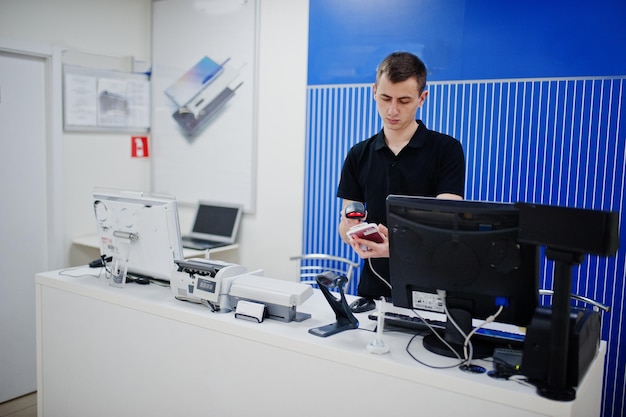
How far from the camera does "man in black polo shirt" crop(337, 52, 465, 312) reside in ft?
7.93

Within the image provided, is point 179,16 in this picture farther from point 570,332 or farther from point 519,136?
point 570,332

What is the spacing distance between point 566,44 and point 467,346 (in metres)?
1.88

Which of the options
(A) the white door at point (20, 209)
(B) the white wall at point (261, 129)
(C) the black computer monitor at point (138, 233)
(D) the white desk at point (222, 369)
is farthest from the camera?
(B) the white wall at point (261, 129)

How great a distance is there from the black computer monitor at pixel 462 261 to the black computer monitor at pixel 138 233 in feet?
3.54

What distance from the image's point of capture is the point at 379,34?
360 cm

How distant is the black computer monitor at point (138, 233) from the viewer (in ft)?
8.39

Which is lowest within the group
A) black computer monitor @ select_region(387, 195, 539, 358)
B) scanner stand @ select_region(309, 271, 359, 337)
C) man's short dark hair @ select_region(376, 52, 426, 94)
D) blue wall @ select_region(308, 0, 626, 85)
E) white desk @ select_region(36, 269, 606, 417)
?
white desk @ select_region(36, 269, 606, 417)

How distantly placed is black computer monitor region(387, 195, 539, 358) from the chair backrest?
5.50 ft

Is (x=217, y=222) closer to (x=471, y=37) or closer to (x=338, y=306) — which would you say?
(x=471, y=37)

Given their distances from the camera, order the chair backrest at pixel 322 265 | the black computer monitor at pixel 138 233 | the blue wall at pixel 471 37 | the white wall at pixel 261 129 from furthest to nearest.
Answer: the white wall at pixel 261 129, the chair backrest at pixel 322 265, the blue wall at pixel 471 37, the black computer monitor at pixel 138 233

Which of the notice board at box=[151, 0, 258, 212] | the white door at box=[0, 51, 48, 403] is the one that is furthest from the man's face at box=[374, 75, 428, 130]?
the white door at box=[0, 51, 48, 403]

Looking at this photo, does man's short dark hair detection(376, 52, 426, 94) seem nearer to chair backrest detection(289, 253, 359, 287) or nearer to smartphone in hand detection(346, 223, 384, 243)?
smartphone in hand detection(346, 223, 384, 243)

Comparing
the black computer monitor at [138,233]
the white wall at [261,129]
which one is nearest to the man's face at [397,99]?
the black computer monitor at [138,233]

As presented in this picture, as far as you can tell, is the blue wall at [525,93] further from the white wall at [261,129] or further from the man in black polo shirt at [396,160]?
the man in black polo shirt at [396,160]
